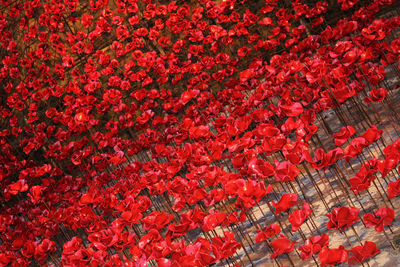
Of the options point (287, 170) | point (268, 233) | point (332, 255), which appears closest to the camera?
point (332, 255)

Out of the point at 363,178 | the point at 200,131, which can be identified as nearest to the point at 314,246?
the point at 363,178

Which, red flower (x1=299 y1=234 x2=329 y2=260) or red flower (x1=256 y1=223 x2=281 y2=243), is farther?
red flower (x1=256 y1=223 x2=281 y2=243)

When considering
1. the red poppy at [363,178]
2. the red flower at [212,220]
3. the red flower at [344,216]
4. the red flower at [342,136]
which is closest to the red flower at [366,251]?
the red flower at [344,216]

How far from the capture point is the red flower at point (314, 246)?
2.17 meters

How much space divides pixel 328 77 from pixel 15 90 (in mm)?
6236

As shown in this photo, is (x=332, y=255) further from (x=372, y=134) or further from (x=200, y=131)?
(x=200, y=131)

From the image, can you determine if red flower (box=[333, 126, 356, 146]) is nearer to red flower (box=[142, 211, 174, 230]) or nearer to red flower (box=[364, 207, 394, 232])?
red flower (box=[364, 207, 394, 232])

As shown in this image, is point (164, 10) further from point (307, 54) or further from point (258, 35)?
point (307, 54)

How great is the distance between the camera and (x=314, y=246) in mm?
2189

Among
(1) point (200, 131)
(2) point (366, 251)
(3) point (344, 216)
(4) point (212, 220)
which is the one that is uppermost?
(1) point (200, 131)

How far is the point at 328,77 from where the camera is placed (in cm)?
363

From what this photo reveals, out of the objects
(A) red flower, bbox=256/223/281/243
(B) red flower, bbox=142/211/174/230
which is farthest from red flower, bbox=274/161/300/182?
(B) red flower, bbox=142/211/174/230

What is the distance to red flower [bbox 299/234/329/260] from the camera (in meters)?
2.17

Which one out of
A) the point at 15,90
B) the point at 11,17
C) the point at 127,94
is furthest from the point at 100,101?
the point at 11,17
